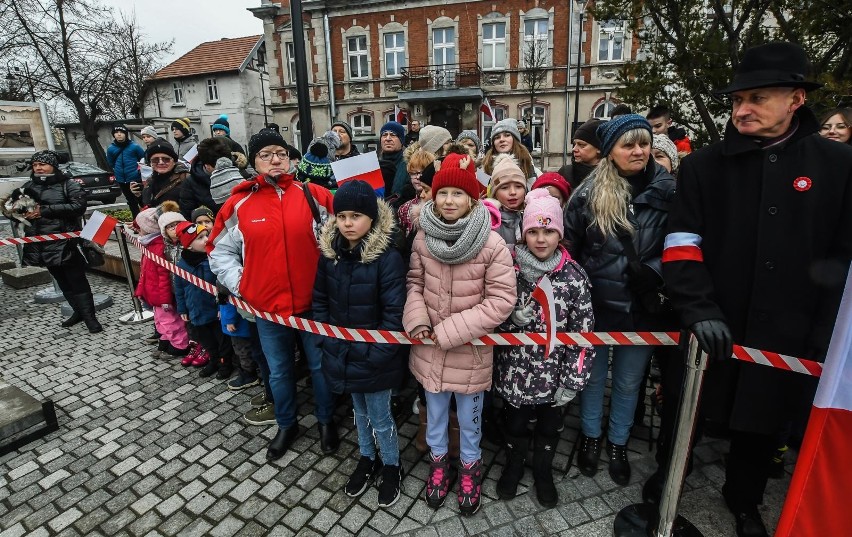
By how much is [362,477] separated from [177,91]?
36.7 metres

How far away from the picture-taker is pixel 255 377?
4.34 metres

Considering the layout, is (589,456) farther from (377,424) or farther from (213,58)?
(213,58)

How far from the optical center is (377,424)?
286 centimetres

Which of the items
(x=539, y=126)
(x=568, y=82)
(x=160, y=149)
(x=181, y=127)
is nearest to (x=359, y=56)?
(x=539, y=126)

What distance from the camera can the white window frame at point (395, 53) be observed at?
25.0 m

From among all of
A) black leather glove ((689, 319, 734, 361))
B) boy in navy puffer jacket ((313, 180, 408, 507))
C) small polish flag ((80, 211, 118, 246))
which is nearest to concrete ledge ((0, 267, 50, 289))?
small polish flag ((80, 211, 118, 246))

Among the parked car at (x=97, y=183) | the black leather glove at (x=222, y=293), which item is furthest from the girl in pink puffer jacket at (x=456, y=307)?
the parked car at (x=97, y=183)

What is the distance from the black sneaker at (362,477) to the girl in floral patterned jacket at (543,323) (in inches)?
33.1

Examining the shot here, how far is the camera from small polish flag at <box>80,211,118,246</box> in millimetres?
5238

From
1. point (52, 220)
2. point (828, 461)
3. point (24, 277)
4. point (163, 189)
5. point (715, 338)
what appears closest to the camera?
point (828, 461)

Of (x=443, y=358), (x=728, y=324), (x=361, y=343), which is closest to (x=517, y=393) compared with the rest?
(x=443, y=358)

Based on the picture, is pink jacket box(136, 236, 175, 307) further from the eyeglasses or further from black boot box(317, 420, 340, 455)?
black boot box(317, 420, 340, 455)

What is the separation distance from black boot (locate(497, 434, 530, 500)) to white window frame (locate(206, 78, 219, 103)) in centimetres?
3425

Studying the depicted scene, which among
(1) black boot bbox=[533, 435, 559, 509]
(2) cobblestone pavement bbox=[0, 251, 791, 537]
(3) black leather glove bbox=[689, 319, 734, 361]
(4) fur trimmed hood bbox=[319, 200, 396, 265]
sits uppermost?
(4) fur trimmed hood bbox=[319, 200, 396, 265]
